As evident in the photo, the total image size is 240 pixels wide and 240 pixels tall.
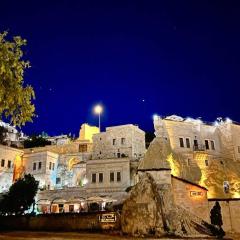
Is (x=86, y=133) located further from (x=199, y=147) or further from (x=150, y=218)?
(x=150, y=218)

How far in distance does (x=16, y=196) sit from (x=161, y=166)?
63.6 ft

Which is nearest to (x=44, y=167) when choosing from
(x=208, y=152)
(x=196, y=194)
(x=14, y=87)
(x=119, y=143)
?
(x=119, y=143)

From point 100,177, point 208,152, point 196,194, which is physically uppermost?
point 208,152

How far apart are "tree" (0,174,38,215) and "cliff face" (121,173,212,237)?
20.4 meters

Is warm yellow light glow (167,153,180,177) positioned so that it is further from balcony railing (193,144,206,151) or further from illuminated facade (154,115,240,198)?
balcony railing (193,144,206,151)

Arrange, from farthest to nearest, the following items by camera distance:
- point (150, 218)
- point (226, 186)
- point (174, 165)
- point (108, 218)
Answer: point (226, 186)
point (174, 165)
point (108, 218)
point (150, 218)

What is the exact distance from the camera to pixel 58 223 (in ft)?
88.3

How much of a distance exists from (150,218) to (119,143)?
1257 inches

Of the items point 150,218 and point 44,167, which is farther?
point 44,167

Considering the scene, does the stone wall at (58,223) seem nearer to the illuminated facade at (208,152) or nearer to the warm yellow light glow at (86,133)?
the illuminated facade at (208,152)

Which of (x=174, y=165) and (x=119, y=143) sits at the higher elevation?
(x=119, y=143)

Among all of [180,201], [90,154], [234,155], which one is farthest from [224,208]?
[90,154]

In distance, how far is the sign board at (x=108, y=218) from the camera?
2333 cm

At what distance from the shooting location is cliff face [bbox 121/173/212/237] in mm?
20350
